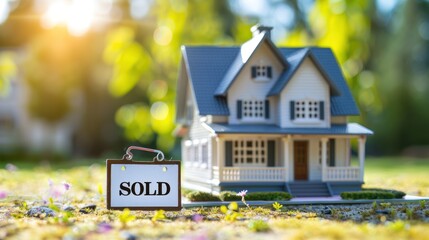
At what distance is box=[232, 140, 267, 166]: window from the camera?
29391 mm

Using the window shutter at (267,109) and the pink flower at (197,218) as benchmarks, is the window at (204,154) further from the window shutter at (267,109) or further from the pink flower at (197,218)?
the pink flower at (197,218)

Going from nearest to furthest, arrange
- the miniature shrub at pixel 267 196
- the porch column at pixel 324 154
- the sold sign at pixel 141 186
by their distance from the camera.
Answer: the sold sign at pixel 141 186 → the miniature shrub at pixel 267 196 → the porch column at pixel 324 154

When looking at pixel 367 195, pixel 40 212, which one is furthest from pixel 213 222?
pixel 367 195

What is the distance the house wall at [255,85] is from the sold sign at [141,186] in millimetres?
8907

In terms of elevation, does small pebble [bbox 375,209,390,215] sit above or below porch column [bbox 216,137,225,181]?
below

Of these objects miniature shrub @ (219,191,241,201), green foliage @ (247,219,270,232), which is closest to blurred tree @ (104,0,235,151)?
miniature shrub @ (219,191,241,201)

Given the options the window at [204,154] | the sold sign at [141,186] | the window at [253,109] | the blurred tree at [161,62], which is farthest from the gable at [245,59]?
the blurred tree at [161,62]

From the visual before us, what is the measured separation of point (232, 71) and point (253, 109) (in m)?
1.97

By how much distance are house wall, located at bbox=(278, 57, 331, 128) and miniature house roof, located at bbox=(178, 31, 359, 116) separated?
34 centimetres

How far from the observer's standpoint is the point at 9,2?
68.5 m

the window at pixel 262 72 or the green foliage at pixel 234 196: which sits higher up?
the window at pixel 262 72

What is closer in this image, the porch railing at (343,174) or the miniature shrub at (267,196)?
the miniature shrub at (267,196)

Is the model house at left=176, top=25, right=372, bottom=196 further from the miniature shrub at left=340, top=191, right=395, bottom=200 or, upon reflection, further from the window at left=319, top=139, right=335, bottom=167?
the miniature shrub at left=340, top=191, right=395, bottom=200

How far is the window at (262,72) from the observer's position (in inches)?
1180
